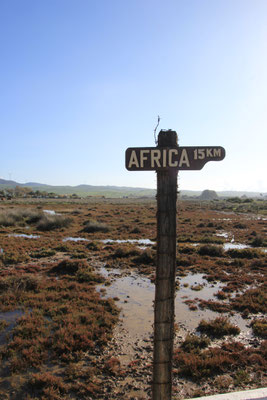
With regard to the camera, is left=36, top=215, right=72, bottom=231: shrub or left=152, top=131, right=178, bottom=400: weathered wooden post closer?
left=152, top=131, right=178, bottom=400: weathered wooden post

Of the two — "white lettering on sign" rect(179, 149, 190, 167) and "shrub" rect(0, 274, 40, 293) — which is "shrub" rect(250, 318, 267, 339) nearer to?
"white lettering on sign" rect(179, 149, 190, 167)

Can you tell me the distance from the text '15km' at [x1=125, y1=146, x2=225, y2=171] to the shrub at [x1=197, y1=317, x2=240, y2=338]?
6.99 metres

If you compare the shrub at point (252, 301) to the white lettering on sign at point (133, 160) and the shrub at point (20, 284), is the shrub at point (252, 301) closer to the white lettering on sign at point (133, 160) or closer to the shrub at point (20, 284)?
the shrub at point (20, 284)

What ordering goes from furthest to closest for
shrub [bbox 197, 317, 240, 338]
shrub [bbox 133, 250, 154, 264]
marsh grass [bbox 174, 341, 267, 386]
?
shrub [bbox 133, 250, 154, 264]
shrub [bbox 197, 317, 240, 338]
marsh grass [bbox 174, 341, 267, 386]

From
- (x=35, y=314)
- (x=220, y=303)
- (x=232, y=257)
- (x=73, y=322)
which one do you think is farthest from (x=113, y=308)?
(x=232, y=257)

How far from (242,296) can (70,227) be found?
2427 cm

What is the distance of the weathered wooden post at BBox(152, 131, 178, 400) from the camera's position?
11.5 ft

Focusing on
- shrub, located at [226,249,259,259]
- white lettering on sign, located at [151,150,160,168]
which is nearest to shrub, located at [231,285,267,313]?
shrub, located at [226,249,259,259]

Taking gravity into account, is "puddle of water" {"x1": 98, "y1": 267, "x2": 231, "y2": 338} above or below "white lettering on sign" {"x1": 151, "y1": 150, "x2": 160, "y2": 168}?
below

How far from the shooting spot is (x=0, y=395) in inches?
223

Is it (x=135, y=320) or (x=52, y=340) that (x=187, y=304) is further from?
(x=52, y=340)

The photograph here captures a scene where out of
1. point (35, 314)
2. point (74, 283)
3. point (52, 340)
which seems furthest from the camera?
point (74, 283)

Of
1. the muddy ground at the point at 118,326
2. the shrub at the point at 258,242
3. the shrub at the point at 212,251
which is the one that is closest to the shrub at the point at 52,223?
the muddy ground at the point at 118,326

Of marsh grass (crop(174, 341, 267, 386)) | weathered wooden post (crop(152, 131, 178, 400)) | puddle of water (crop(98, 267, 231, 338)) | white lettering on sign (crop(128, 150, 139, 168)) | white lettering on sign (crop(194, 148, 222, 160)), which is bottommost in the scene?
puddle of water (crop(98, 267, 231, 338))
